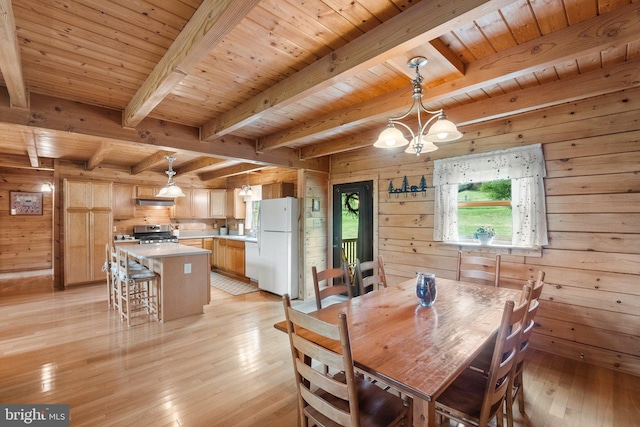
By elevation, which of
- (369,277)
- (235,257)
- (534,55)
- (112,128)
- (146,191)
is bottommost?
(235,257)

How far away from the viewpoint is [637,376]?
7.94ft

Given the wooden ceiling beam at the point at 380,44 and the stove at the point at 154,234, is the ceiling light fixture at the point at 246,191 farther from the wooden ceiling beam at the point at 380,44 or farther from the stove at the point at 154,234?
the wooden ceiling beam at the point at 380,44

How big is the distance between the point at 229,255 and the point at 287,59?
5.24 meters

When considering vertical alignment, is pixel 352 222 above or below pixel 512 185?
below

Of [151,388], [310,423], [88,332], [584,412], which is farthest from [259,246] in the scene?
[584,412]

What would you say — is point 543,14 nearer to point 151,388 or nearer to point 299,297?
point 151,388

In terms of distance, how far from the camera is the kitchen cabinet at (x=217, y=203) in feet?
24.2

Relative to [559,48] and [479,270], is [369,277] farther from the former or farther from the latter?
[559,48]

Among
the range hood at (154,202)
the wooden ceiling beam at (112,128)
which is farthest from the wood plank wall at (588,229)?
the range hood at (154,202)

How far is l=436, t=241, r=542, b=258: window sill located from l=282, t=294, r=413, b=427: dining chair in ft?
7.53

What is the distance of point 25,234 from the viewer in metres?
6.99

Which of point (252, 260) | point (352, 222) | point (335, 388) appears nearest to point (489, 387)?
point (335, 388)

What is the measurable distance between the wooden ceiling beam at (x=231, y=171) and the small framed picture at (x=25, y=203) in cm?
400

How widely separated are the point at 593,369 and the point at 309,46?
361 cm
